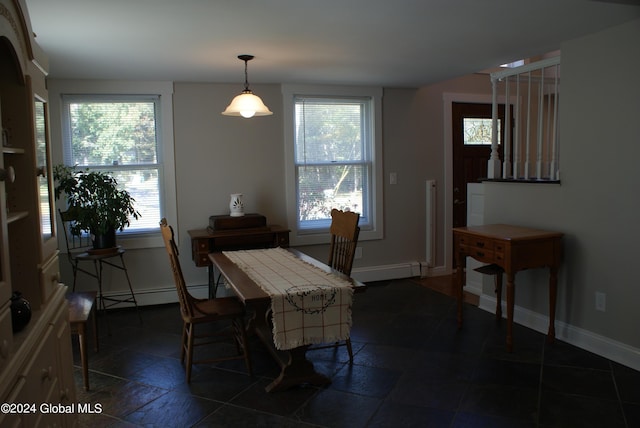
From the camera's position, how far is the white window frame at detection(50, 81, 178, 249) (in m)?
4.34

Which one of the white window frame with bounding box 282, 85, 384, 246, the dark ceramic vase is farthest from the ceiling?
the dark ceramic vase

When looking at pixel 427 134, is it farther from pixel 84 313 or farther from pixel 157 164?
pixel 84 313

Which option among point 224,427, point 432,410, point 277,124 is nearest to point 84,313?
point 224,427

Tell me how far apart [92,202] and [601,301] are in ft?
12.3

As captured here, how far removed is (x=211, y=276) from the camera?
4.45m

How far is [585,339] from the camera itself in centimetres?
Answer: 337

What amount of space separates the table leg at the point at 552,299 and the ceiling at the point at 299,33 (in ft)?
5.21

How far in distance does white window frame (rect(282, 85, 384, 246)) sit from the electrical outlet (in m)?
2.40

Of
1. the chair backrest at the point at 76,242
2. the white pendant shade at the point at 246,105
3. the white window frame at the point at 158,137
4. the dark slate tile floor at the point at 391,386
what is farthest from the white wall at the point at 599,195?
the chair backrest at the point at 76,242

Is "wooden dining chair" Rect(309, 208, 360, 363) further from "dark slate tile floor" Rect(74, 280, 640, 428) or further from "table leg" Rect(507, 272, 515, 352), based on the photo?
"table leg" Rect(507, 272, 515, 352)

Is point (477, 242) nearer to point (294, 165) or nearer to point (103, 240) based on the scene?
point (294, 165)

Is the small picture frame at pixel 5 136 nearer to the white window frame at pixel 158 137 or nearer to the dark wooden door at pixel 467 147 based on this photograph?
the white window frame at pixel 158 137

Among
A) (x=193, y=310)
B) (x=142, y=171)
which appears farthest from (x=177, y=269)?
(x=142, y=171)

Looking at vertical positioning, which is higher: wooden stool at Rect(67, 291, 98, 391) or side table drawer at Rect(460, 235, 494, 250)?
side table drawer at Rect(460, 235, 494, 250)
